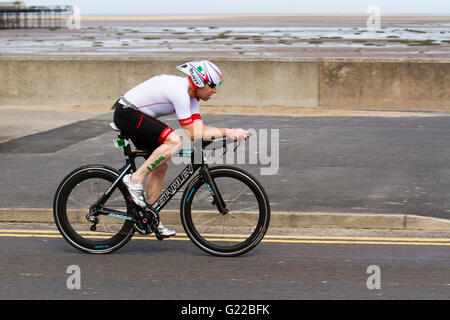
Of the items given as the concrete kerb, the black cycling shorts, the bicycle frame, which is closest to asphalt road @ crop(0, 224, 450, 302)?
the concrete kerb

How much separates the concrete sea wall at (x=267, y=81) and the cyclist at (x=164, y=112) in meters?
10.5

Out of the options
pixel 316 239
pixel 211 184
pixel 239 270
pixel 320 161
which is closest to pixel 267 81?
pixel 320 161

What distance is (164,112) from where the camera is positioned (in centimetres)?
683

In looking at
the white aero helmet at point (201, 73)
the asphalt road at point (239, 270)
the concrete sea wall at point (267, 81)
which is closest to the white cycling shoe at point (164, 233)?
the asphalt road at point (239, 270)

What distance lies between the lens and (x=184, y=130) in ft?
21.9

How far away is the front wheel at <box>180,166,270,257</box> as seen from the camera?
263 inches

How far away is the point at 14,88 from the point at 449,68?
9.38 meters

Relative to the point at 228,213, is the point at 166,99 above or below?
above

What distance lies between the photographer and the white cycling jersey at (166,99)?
6.55m

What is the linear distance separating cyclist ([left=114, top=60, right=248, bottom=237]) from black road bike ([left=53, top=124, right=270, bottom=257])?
4.5 inches

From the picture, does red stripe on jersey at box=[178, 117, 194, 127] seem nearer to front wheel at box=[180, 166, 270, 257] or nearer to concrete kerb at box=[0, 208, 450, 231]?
front wheel at box=[180, 166, 270, 257]

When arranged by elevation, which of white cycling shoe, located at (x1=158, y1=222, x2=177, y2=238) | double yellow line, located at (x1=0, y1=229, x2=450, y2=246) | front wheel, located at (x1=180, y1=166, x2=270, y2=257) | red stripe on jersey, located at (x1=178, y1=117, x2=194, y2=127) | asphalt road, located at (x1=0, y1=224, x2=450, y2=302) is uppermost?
red stripe on jersey, located at (x1=178, y1=117, x2=194, y2=127)

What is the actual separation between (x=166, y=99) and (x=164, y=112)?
0.19 meters

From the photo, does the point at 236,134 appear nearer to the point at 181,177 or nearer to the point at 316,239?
the point at 181,177
